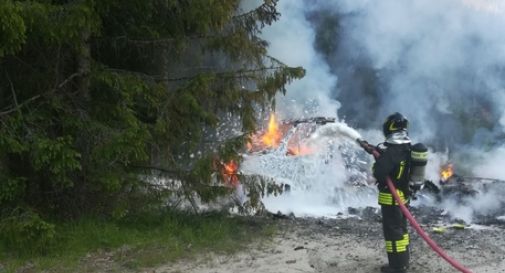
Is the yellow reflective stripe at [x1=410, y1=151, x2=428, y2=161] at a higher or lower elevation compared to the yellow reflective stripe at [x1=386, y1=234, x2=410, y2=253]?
higher

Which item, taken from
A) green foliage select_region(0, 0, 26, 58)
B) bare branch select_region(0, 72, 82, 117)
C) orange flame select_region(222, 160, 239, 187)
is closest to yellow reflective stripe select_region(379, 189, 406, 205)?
orange flame select_region(222, 160, 239, 187)

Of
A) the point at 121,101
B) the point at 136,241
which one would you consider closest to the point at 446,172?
the point at 136,241

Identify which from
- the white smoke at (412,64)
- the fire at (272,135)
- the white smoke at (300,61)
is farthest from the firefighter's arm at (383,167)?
the white smoke at (412,64)

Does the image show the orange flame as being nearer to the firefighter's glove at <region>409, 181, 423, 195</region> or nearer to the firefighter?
the firefighter

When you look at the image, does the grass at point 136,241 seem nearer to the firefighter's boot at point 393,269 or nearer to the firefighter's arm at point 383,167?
the firefighter's boot at point 393,269

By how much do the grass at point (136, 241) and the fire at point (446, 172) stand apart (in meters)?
4.69

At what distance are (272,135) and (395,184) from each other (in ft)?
17.6

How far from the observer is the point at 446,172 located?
37.3ft

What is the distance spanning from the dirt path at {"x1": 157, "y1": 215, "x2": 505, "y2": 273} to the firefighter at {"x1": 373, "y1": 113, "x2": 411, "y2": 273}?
346 millimetres

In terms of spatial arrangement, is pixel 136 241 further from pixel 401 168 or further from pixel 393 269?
pixel 401 168

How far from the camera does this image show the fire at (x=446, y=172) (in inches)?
430

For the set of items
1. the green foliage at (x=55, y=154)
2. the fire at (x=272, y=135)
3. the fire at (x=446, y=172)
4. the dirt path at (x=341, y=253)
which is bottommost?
the dirt path at (x=341, y=253)

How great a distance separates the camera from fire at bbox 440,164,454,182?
1092 cm

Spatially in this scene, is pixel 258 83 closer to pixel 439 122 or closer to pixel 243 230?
pixel 243 230
